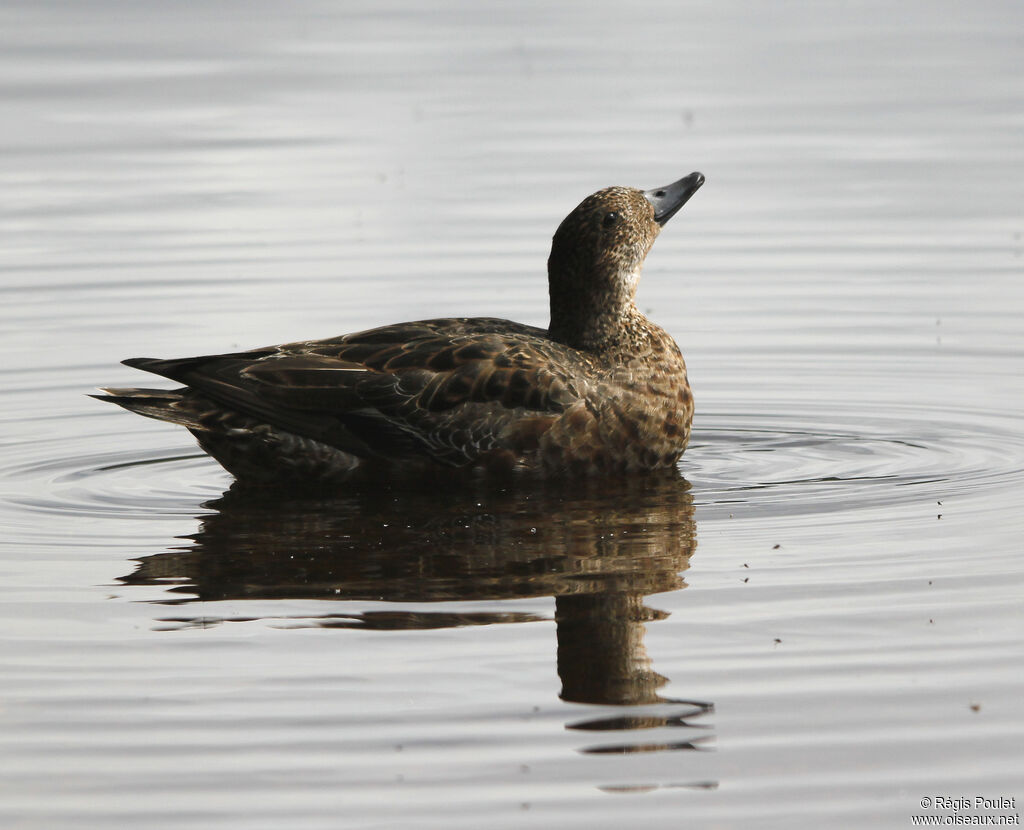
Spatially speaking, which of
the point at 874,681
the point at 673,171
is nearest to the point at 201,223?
the point at 673,171

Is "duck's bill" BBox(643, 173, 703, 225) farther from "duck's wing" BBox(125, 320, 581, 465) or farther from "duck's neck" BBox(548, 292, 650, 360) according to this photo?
"duck's wing" BBox(125, 320, 581, 465)

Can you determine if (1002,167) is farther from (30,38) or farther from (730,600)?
(30,38)

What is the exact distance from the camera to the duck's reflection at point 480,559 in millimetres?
6484

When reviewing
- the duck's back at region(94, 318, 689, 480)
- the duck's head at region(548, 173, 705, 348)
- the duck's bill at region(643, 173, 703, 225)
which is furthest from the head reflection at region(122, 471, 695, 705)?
the duck's bill at region(643, 173, 703, 225)

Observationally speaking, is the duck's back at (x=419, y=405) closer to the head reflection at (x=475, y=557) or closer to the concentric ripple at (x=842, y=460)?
the head reflection at (x=475, y=557)

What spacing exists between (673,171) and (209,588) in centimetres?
949

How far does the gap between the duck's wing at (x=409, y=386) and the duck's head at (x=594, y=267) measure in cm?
24

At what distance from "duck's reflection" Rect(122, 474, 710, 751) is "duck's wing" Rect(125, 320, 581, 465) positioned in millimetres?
275

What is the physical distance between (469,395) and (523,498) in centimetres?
53

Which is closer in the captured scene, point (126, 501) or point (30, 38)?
point (126, 501)

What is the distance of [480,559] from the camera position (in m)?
7.66

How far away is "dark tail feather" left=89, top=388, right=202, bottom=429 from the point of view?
30.1ft

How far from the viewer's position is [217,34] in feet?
82.6

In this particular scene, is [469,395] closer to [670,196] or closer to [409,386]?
[409,386]
